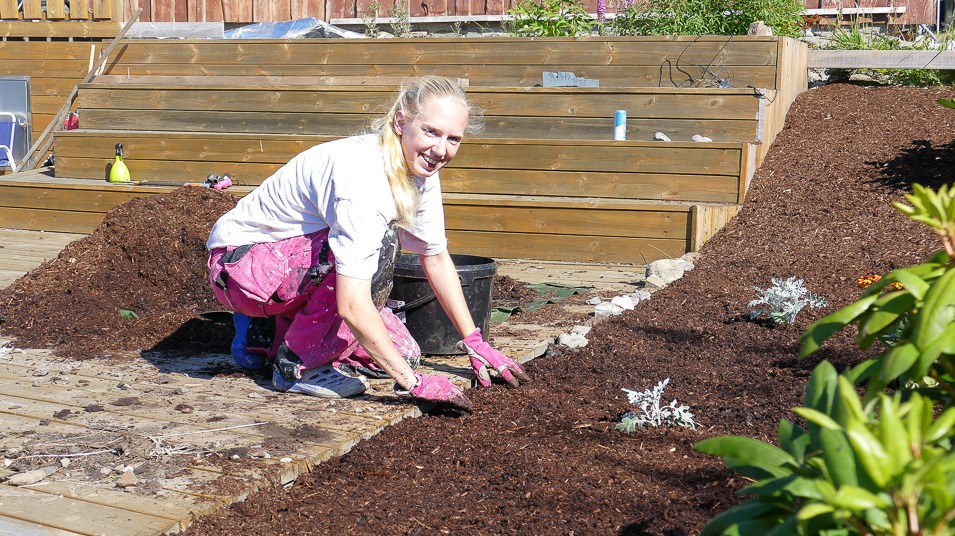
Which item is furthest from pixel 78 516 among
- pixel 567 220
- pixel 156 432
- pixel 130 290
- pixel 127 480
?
pixel 567 220

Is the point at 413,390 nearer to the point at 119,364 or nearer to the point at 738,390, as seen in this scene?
the point at 738,390

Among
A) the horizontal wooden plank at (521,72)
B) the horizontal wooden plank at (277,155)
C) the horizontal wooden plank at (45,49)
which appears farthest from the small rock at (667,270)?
the horizontal wooden plank at (45,49)

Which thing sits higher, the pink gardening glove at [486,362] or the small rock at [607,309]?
the pink gardening glove at [486,362]

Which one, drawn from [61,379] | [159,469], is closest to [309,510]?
[159,469]

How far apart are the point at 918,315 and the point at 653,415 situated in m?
1.64

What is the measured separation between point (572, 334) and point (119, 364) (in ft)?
5.62

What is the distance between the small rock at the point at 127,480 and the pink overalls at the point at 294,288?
85 centimetres

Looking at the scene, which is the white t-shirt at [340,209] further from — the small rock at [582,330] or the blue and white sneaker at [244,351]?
the small rock at [582,330]

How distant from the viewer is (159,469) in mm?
2383

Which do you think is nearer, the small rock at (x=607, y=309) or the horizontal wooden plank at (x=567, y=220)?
the small rock at (x=607, y=309)

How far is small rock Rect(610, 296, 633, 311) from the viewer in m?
4.37

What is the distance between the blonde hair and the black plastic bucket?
654 mm

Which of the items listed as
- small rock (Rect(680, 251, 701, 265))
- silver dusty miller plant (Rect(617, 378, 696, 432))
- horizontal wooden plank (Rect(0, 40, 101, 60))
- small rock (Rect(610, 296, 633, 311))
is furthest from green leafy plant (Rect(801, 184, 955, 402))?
horizontal wooden plank (Rect(0, 40, 101, 60))

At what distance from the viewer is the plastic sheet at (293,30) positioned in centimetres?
994
